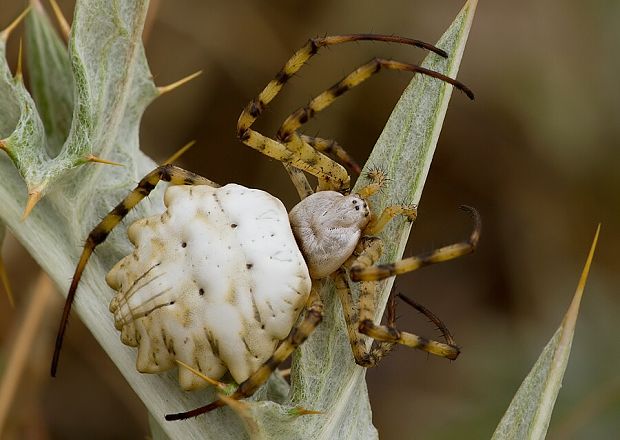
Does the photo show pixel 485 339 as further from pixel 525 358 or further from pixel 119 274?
pixel 119 274

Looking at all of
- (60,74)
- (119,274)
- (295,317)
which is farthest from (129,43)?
(295,317)

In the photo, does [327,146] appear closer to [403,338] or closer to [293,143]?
[293,143]

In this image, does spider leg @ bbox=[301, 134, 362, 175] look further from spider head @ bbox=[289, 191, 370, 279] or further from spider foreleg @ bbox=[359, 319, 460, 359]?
spider foreleg @ bbox=[359, 319, 460, 359]

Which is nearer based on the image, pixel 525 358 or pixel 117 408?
pixel 525 358

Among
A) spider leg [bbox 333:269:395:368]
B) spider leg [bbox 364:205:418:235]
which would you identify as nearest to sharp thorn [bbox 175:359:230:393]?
spider leg [bbox 333:269:395:368]

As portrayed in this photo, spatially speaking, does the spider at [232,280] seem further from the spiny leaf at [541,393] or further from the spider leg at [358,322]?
the spiny leaf at [541,393]

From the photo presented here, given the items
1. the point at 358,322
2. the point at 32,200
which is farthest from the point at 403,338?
the point at 32,200

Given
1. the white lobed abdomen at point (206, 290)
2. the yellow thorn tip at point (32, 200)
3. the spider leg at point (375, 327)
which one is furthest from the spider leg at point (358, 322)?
the yellow thorn tip at point (32, 200)
